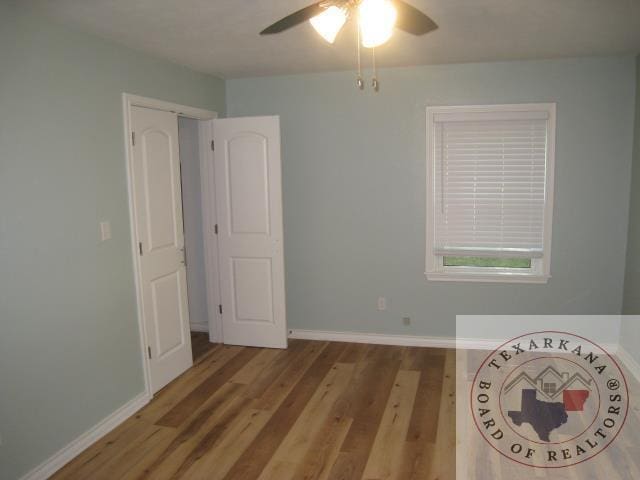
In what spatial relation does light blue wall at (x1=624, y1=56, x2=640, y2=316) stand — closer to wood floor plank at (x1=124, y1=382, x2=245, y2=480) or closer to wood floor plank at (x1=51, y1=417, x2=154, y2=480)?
wood floor plank at (x1=124, y1=382, x2=245, y2=480)

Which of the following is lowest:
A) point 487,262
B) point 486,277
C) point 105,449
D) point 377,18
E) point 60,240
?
point 105,449

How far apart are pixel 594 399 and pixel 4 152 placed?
3931 mm

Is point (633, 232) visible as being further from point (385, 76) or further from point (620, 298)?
point (385, 76)

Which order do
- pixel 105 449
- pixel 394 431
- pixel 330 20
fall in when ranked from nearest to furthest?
pixel 330 20
pixel 105 449
pixel 394 431

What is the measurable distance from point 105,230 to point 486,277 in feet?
10.1

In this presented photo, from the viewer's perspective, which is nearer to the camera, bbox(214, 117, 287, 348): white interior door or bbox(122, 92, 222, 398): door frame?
bbox(122, 92, 222, 398): door frame

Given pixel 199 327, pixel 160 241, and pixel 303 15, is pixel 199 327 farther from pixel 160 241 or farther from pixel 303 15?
pixel 303 15

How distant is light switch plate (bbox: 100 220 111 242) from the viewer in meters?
3.07

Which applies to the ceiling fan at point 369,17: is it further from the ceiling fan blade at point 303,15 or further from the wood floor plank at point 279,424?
the wood floor plank at point 279,424

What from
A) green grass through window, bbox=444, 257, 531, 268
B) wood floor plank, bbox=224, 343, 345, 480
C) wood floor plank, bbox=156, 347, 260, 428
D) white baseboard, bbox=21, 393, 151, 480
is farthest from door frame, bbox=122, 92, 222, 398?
green grass through window, bbox=444, 257, 531, 268

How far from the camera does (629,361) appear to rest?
3854mm

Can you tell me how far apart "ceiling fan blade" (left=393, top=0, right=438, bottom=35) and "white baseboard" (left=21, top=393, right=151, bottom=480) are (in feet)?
9.47

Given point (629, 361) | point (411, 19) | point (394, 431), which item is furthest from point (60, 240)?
point (629, 361)

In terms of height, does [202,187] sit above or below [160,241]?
above
